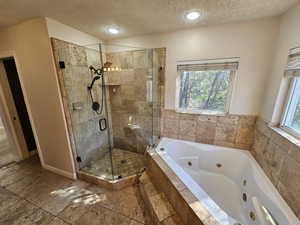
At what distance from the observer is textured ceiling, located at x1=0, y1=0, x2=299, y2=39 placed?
126 centimetres

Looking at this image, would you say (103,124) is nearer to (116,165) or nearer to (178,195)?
(116,165)

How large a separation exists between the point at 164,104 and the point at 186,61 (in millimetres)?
828

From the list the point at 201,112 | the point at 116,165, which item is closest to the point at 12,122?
the point at 116,165

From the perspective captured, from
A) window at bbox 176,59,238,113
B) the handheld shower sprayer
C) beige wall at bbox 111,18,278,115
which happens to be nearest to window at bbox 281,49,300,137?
beige wall at bbox 111,18,278,115

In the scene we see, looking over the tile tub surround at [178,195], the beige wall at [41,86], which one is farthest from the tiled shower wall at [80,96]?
the tile tub surround at [178,195]

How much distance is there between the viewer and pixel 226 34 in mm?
1802

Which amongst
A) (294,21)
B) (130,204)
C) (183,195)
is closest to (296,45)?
(294,21)

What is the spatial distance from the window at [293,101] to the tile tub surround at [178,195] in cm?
129

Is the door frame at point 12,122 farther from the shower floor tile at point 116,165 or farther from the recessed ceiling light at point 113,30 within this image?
the recessed ceiling light at point 113,30

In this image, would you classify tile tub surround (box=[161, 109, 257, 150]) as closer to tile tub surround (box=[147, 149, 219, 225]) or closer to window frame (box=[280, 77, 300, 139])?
window frame (box=[280, 77, 300, 139])

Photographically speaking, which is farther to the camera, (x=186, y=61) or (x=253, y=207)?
(x=186, y=61)

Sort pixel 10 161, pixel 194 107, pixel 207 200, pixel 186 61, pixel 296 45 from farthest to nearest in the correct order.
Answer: pixel 10 161 → pixel 194 107 → pixel 186 61 → pixel 296 45 → pixel 207 200

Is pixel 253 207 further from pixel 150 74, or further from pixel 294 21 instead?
pixel 150 74

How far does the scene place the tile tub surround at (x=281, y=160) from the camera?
115 cm
